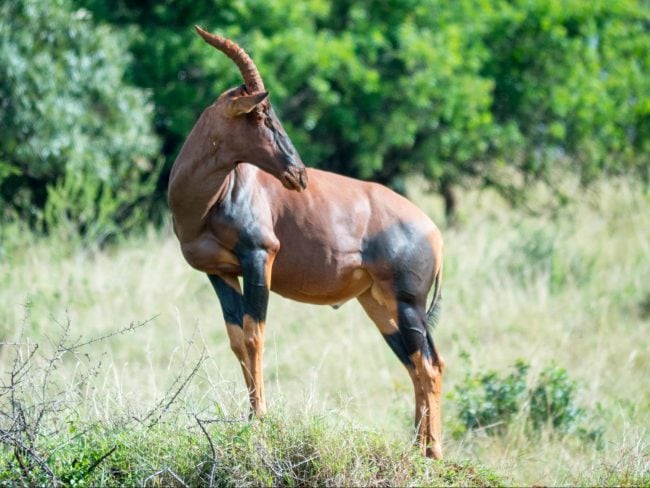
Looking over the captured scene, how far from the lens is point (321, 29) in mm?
14797

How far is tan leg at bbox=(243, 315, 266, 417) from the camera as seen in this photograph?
574 centimetres

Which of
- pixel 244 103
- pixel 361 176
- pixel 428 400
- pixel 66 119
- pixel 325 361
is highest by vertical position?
pixel 244 103

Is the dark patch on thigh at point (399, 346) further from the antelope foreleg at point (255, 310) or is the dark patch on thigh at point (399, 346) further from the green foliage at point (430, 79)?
the green foliage at point (430, 79)

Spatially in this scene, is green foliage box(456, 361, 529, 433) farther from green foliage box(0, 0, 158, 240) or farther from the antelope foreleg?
green foliage box(0, 0, 158, 240)

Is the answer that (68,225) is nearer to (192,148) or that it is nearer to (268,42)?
(268,42)

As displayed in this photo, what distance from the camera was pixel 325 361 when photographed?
9859 mm

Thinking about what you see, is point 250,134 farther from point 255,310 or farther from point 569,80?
point 569,80

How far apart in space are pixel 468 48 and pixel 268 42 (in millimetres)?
3329

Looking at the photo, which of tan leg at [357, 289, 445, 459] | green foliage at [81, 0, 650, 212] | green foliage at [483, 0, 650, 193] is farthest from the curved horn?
green foliage at [483, 0, 650, 193]

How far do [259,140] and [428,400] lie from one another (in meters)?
1.84

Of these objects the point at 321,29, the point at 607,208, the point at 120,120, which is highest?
the point at 321,29

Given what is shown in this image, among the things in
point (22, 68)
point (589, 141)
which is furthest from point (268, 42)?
point (589, 141)

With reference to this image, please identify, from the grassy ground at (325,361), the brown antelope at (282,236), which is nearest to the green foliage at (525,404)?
the grassy ground at (325,361)

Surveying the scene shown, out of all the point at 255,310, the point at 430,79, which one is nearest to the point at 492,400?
the point at 255,310
